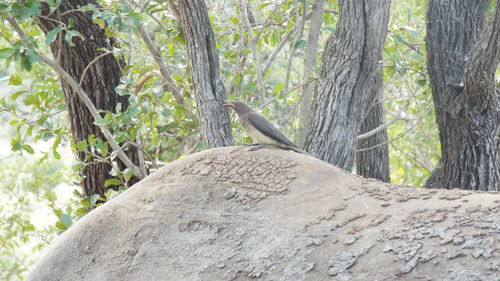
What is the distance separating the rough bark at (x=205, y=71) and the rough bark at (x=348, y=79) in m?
0.72

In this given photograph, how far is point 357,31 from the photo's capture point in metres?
5.53

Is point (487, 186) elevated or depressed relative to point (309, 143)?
A: depressed

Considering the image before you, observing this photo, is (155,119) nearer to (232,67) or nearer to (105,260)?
(232,67)

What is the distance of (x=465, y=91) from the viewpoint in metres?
5.41

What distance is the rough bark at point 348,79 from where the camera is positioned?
546cm

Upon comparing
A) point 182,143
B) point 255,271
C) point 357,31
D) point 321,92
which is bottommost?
point 182,143

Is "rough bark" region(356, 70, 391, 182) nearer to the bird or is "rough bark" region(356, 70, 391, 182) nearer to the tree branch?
the bird

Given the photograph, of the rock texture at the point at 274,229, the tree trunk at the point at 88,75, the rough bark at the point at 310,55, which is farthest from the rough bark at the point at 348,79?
the tree trunk at the point at 88,75

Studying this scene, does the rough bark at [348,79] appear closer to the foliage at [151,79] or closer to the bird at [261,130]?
the bird at [261,130]

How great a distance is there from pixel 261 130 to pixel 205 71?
697 mm

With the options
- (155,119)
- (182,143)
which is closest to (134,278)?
(155,119)

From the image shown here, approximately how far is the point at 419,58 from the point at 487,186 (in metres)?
1.53

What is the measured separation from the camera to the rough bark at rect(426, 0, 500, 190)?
517 cm

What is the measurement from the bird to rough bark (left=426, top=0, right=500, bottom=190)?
137cm
